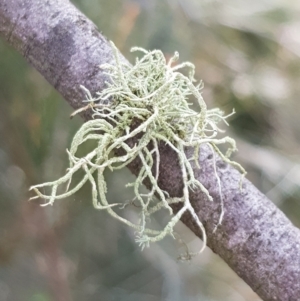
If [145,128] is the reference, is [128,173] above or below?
below

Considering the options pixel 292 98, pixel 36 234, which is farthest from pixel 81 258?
pixel 292 98

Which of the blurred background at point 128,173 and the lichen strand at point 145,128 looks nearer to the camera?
the lichen strand at point 145,128

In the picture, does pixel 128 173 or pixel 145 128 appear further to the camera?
pixel 128 173

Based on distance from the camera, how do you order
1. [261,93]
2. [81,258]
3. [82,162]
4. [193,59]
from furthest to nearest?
[261,93]
[193,59]
[81,258]
[82,162]

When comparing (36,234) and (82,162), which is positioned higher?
(82,162)

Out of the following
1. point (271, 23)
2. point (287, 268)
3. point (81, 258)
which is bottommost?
point (81, 258)

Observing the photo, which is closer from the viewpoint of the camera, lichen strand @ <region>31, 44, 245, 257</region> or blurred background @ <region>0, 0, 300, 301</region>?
lichen strand @ <region>31, 44, 245, 257</region>

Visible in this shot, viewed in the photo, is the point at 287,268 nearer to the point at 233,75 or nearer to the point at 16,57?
the point at 16,57

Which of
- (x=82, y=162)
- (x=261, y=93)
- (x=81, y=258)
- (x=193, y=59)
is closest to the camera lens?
(x=82, y=162)
